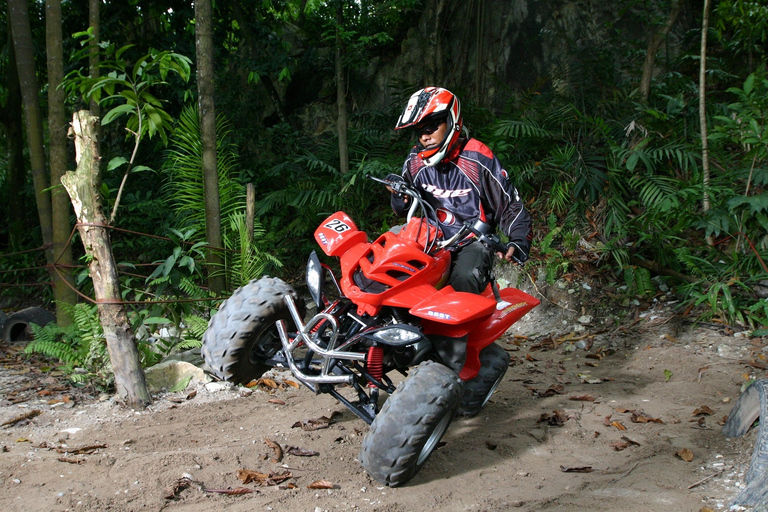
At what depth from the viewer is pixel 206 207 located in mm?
5828

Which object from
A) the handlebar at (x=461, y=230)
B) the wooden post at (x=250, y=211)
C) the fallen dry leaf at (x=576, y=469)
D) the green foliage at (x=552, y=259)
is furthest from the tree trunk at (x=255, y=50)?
the fallen dry leaf at (x=576, y=469)

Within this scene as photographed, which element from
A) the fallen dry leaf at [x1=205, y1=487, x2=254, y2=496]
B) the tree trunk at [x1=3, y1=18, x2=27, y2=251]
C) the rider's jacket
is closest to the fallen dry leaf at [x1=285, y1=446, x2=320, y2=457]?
the fallen dry leaf at [x1=205, y1=487, x2=254, y2=496]

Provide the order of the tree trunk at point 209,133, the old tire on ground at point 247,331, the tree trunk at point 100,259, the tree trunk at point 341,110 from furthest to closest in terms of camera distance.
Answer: the tree trunk at point 341,110
the tree trunk at point 209,133
the tree trunk at point 100,259
the old tire on ground at point 247,331

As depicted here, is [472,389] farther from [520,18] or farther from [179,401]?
[520,18]

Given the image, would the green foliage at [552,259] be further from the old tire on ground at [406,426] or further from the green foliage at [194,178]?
the old tire on ground at [406,426]

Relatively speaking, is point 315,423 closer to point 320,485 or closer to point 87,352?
point 320,485

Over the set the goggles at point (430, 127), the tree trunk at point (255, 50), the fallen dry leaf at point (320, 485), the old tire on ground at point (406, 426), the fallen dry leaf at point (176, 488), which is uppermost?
the tree trunk at point (255, 50)

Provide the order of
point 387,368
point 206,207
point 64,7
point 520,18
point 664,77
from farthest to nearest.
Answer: point 520,18, point 64,7, point 664,77, point 206,207, point 387,368

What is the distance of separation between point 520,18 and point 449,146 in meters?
6.66

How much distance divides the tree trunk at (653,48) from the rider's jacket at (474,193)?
180 inches

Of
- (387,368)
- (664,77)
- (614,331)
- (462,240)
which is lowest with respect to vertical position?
(614,331)

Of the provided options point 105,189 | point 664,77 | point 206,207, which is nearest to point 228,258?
point 206,207

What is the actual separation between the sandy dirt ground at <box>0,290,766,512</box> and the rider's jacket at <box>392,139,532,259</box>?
1.31 meters

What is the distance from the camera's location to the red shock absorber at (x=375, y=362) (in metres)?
3.23
